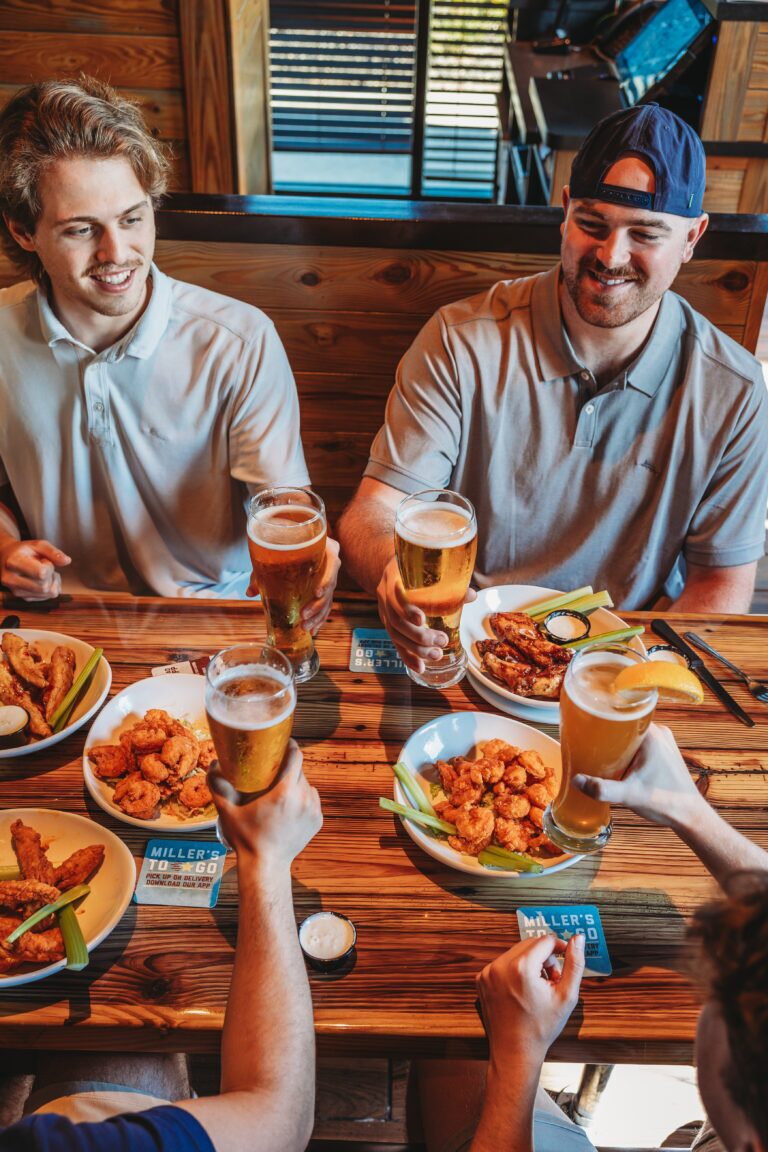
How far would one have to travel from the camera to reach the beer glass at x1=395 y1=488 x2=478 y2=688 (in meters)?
1.47

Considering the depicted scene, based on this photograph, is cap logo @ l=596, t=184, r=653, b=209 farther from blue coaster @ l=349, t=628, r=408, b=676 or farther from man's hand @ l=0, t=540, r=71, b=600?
man's hand @ l=0, t=540, r=71, b=600

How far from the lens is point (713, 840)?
1.30 m

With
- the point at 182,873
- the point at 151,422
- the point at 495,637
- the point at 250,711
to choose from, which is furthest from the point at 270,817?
the point at 151,422

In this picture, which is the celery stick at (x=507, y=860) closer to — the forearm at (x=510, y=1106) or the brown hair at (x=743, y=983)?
the forearm at (x=510, y=1106)

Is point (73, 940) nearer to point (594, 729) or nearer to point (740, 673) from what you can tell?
point (594, 729)

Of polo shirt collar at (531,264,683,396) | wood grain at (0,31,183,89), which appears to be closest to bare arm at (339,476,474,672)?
polo shirt collar at (531,264,683,396)

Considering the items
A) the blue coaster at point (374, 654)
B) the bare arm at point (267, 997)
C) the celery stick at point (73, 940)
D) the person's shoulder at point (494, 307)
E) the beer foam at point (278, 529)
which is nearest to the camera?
the bare arm at point (267, 997)

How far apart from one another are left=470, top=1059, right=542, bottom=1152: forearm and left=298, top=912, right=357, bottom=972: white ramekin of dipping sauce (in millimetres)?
239

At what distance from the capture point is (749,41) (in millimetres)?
4184

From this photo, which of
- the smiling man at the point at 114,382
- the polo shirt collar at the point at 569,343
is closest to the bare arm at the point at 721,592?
the polo shirt collar at the point at 569,343

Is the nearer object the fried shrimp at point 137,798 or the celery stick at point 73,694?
the fried shrimp at point 137,798

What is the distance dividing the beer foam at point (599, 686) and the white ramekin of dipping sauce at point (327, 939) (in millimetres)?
456

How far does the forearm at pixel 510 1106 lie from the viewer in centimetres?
115

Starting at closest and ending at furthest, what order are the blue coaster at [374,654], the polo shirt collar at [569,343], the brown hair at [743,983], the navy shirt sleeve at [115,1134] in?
the brown hair at [743,983]
the navy shirt sleeve at [115,1134]
the blue coaster at [374,654]
the polo shirt collar at [569,343]
